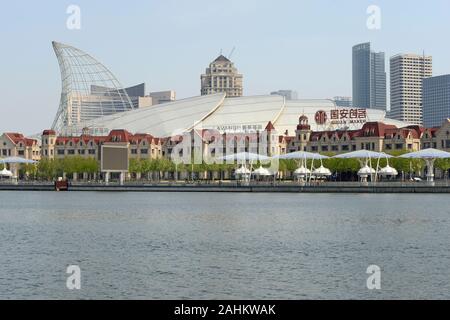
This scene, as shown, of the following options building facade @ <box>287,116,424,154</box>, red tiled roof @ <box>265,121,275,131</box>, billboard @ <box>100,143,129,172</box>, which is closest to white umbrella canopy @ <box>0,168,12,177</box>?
billboard @ <box>100,143,129,172</box>

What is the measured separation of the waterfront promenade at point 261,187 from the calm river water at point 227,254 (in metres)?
47.8

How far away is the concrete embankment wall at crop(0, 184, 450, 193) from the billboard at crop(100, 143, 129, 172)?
603 cm

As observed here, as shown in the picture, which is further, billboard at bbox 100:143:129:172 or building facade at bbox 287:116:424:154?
building facade at bbox 287:116:424:154

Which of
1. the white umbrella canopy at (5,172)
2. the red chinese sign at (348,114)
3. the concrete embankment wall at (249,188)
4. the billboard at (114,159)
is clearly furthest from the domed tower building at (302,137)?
the white umbrella canopy at (5,172)

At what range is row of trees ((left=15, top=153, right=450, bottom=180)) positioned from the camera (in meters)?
156

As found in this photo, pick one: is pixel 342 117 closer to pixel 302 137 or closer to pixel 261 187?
pixel 302 137

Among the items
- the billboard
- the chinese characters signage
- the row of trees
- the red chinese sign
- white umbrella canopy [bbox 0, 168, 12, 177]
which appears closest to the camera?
the row of trees

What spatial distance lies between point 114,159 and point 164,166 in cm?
1236

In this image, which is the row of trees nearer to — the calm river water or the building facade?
the building facade

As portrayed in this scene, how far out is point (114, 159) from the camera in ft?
570

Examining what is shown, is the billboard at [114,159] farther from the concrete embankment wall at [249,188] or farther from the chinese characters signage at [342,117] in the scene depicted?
the chinese characters signage at [342,117]

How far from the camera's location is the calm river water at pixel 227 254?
39.4 metres

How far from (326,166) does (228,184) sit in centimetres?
1953
